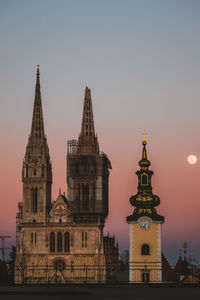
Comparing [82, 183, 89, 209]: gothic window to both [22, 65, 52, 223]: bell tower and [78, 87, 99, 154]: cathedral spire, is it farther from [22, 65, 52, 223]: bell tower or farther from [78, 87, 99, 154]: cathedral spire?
[78, 87, 99, 154]: cathedral spire

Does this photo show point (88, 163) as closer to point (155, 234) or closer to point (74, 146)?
point (74, 146)

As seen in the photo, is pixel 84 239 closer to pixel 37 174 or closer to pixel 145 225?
pixel 37 174

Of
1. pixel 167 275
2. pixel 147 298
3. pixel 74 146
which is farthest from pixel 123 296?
pixel 74 146

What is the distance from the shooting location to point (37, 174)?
4284 inches

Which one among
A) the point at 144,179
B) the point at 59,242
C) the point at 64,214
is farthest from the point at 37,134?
the point at 144,179

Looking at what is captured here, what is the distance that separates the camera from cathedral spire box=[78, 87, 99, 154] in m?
113

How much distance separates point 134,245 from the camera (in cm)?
8588

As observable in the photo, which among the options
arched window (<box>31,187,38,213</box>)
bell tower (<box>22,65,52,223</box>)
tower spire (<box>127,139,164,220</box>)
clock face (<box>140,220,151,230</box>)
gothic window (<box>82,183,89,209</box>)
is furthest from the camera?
gothic window (<box>82,183,89,209</box>)

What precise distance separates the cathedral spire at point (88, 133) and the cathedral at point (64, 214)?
167 millimetres

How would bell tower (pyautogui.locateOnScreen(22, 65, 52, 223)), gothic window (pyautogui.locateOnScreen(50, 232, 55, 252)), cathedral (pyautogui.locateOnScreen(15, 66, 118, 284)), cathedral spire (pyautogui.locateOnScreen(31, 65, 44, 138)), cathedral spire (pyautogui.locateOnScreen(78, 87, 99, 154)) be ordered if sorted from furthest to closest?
cathedral spire (pyautogui.locateOnScreen(78, 87, 99, 154)) < cathedral spire (pyautogui.locateOnScreen(31, 65, 44, 138)) < bell tower (pyautogui.locateOnScreen(22, 65, 52, 223)) < gothic window (pyautogui.locateOnScreen(50, 232, 55, 252)) < cathedral (pyautogui.locateOnScreen(15, 66, 118, 284))

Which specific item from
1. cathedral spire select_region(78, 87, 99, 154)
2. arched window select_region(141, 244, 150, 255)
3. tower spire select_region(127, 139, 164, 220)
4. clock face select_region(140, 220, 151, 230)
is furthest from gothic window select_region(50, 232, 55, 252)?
clock face select_region(140, 220, 151, 230)

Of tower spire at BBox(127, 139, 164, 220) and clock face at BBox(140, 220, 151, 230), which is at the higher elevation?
tower spire at BBox(127, 139, 164, 220)

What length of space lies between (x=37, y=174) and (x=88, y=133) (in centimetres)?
1183

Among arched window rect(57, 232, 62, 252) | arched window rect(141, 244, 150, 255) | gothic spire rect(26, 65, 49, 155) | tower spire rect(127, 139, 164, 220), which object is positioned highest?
gothic spire rect(26, 65, 49, 155)
